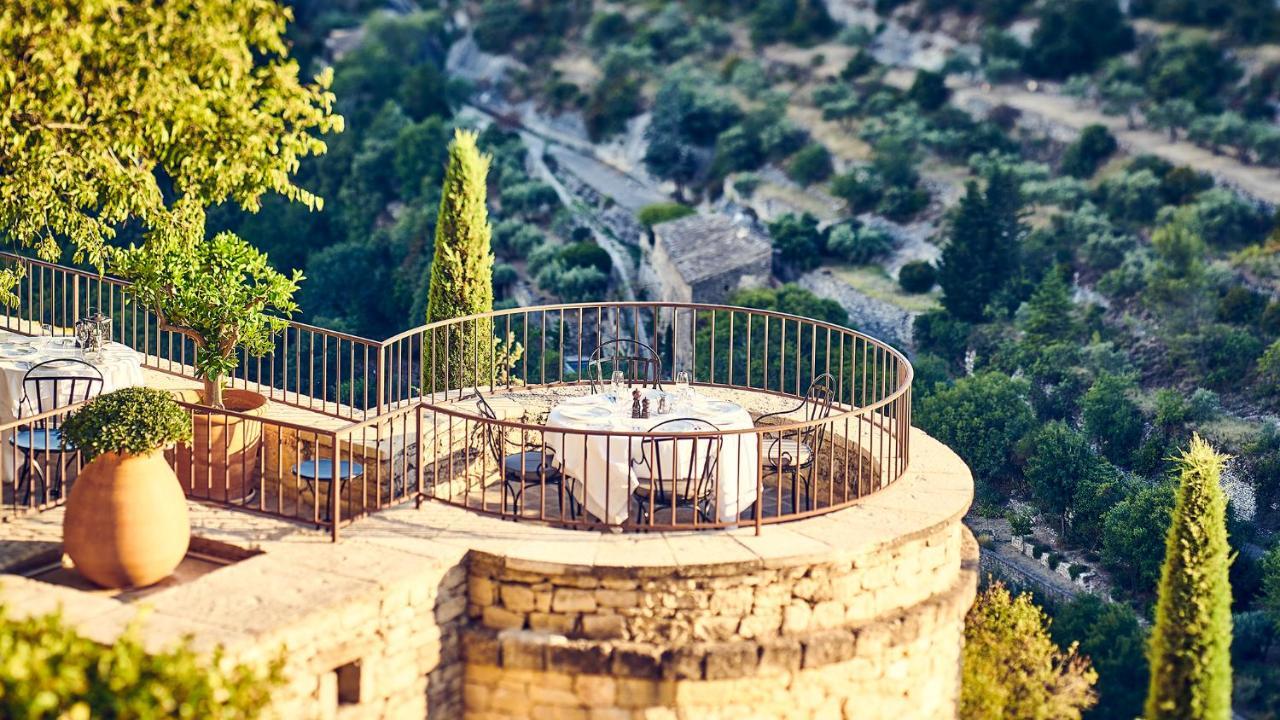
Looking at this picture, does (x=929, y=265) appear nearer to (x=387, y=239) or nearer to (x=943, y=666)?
(x=387, y=239)

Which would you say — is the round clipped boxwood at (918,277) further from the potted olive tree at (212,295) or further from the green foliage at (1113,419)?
the potted olive tree at (212,295)

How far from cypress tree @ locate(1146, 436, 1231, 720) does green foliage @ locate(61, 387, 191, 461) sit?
726 centimetres

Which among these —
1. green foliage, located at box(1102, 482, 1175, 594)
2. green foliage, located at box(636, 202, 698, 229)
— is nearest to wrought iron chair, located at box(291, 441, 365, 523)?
green foliage, located at box(1102, 482, 1175, 594)

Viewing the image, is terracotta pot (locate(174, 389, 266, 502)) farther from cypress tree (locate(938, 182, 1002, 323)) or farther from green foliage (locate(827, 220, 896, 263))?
green foliage (locate(827, 220, 896, 263))

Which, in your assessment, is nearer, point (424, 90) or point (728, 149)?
point (728, 149)

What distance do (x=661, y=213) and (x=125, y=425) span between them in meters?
34.1

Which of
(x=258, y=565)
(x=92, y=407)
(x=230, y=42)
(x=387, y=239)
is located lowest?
(x=387, y=239)

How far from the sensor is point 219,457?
11570 mm

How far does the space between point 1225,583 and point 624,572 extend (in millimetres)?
5162

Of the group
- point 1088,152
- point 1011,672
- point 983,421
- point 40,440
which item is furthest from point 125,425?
point 1088,152

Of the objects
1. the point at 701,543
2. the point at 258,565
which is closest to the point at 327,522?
the point at 258,565

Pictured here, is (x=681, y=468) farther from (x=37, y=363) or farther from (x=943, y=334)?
(x=943, y=334)

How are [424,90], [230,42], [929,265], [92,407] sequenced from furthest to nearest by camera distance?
[424,90]
[929,265]
[230,42]
[92,407]

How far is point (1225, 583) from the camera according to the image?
40.2 feet
